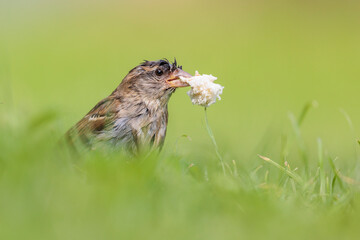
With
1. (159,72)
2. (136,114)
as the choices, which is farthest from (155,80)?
(136,114)

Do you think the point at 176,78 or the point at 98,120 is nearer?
the point at 98,120

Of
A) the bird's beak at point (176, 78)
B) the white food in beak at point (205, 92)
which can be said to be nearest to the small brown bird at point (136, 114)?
the bird's beak at point (176, 78)

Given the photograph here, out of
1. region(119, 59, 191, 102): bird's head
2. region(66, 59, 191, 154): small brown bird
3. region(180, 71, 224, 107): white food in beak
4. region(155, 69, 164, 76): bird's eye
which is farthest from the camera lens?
region(155, 69, 164, 76): bird's eye

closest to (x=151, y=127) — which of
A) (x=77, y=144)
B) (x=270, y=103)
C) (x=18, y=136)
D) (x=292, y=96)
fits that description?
(x=77, y=144)

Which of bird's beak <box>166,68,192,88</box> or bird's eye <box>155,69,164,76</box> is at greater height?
bird's eye <box>155,69,164,76</box>

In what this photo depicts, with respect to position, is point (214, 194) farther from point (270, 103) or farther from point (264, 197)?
point (270, 103)

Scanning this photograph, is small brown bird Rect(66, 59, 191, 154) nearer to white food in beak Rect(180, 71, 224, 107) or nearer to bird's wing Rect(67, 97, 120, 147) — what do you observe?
bird's wing Rect(67, 97, 120, 147)

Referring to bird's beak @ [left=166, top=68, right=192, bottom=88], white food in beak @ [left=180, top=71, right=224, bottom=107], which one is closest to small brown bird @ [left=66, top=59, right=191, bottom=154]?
bird's beak @ [left=166, top=68, right=192, bottom=88]

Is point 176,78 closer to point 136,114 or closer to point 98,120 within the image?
point 136,114
